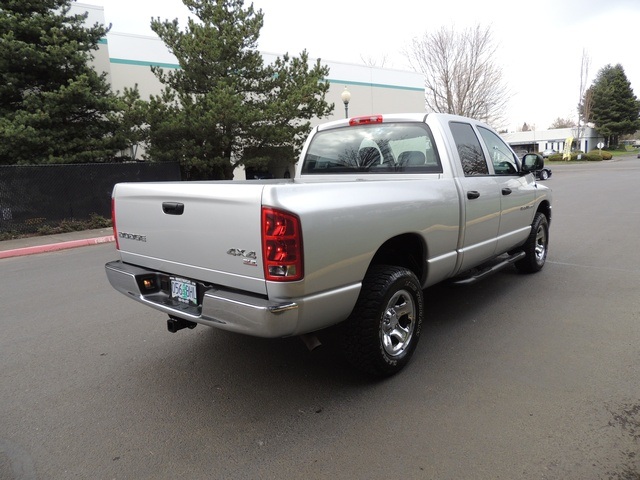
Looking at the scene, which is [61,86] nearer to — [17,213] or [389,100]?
[17,213]

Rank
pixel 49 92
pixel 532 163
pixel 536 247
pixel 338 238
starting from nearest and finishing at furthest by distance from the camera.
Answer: pixel 338 238
pixel 532 163
pixel 536 247
pixel 49 92

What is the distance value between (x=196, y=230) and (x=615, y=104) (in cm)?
8414

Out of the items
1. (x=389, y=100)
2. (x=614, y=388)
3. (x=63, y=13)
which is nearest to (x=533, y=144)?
(x=389, y=100)

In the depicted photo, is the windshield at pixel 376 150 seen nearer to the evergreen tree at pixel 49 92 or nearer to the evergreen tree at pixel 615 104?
the evergreen tree at pixel 49 92

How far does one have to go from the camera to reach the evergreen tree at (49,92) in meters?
12.6

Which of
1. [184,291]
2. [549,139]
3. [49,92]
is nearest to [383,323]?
[184,291]

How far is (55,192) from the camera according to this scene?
41.7 feet

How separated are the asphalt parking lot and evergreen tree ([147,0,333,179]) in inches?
421

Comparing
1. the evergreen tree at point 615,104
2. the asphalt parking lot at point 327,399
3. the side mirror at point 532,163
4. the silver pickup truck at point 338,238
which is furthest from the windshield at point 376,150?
the evergreen tree at point 615,104

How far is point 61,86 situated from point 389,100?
21.8m

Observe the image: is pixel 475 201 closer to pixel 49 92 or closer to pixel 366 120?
pixel 366 120

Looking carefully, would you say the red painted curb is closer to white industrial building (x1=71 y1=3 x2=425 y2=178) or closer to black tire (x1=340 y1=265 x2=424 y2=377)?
white industrial building (x1=71 y1=3 x2=425 y2=178)

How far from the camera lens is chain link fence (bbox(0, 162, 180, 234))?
1196cm

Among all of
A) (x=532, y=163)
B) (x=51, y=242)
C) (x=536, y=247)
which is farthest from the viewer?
(x=51, y=242)
